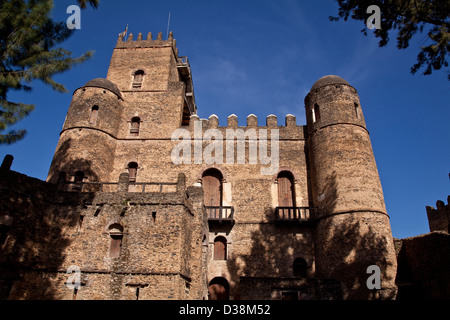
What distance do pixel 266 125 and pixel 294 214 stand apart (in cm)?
630

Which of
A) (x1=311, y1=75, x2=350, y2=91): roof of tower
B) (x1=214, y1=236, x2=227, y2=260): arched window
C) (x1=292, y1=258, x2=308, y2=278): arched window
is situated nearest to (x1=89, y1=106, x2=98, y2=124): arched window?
(x1=214, y1=236, x2=227, y2=260): arched window

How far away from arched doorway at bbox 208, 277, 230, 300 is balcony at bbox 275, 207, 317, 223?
4378mm

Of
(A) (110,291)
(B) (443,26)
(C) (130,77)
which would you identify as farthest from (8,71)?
(B) (443,26)

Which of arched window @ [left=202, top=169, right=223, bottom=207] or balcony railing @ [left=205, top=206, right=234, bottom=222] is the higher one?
arched window @ [left=202, top=169, right=223, bottom=207]

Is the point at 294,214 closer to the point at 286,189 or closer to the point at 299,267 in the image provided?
the point at 286,189

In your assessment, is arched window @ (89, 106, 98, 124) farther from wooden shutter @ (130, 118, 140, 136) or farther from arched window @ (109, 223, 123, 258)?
arched window @ (109, 223, 123, 258)

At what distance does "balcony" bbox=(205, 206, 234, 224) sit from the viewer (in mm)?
18516

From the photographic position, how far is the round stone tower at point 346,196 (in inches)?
615

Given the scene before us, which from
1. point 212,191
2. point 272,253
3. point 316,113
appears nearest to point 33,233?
point 212,191

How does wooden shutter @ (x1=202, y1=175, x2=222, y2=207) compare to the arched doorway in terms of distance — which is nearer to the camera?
the arched doorway

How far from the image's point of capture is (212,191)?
67.3 feet

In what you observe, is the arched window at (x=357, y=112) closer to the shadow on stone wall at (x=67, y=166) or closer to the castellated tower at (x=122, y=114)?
the castellated tower at (x=122, y=114)

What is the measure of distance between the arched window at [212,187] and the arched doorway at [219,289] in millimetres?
4259

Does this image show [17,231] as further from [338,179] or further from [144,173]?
[338,179]
